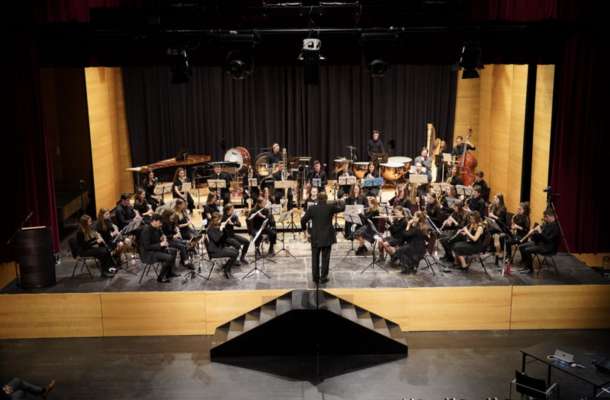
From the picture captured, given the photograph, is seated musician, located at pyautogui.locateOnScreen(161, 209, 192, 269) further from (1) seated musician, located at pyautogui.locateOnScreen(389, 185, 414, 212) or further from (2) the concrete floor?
(1) seated musician, located at pyautogui.locateOnScreen(389, 185, 414, 212)

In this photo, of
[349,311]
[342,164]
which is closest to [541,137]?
[342,164]

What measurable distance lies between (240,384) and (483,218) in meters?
5.52

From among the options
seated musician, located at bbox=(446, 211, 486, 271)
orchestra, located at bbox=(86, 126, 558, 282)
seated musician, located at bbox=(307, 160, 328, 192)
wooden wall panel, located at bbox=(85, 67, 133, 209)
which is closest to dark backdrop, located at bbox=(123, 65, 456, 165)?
wooden wall panel, located at bbox=(85, 67, 133, 209)

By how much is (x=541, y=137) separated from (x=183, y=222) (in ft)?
21.4

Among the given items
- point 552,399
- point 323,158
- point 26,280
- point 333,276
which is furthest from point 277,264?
point 323,158

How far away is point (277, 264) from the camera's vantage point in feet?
38.2

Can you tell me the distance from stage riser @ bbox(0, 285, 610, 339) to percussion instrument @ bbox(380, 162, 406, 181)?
534 cm

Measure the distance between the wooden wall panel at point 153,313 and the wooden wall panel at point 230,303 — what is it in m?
0.10

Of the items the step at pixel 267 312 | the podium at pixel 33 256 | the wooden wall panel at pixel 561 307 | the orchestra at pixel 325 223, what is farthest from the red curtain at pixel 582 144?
the podium at pixel 33 256

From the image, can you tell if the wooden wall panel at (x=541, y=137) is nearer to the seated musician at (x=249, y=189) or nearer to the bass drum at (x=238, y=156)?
→ the seated musician at (x=249, y=189)

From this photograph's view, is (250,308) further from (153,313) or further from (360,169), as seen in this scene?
(360,169)

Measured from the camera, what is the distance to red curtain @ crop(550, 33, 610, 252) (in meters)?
11.5

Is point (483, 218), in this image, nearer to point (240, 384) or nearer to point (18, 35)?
point (240, 384)

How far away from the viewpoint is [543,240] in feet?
35.7
